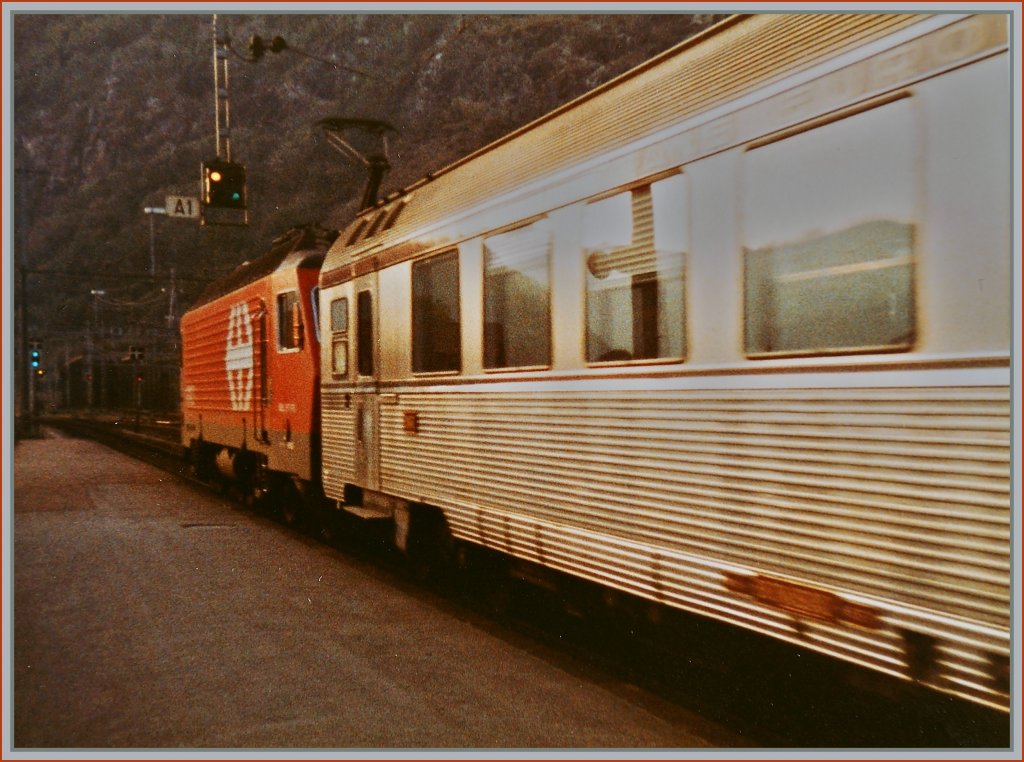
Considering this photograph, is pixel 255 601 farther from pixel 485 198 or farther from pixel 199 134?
pixel 199 134

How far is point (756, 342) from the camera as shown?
4.11 metres

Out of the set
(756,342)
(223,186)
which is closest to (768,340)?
(756,342)

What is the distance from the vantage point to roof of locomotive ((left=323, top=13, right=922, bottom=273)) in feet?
13.0

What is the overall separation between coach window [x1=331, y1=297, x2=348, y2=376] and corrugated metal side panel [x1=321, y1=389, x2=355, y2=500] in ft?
0.81

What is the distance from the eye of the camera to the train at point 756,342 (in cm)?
322

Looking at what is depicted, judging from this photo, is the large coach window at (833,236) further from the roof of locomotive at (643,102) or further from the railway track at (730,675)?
the railway track at (730,675)

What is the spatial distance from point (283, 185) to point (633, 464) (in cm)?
1643

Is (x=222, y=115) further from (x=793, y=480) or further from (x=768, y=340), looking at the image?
(x=793, y=480)

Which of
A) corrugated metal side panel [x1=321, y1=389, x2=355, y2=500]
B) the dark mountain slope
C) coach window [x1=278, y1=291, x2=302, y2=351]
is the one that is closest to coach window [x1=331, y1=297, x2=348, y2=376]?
corrugated metal side panel [x1=321, y1=389, x2=355, y2=500]

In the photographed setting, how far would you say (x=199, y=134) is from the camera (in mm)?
15125

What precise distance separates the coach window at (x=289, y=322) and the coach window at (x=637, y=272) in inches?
222

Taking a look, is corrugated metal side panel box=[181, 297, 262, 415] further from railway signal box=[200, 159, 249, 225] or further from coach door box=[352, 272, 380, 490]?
coach door box=[352, 272, 380, 490]

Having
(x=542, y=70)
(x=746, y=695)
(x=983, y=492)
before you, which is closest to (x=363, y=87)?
(x=542, y=70)

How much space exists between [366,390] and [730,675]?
4058 millimetres
